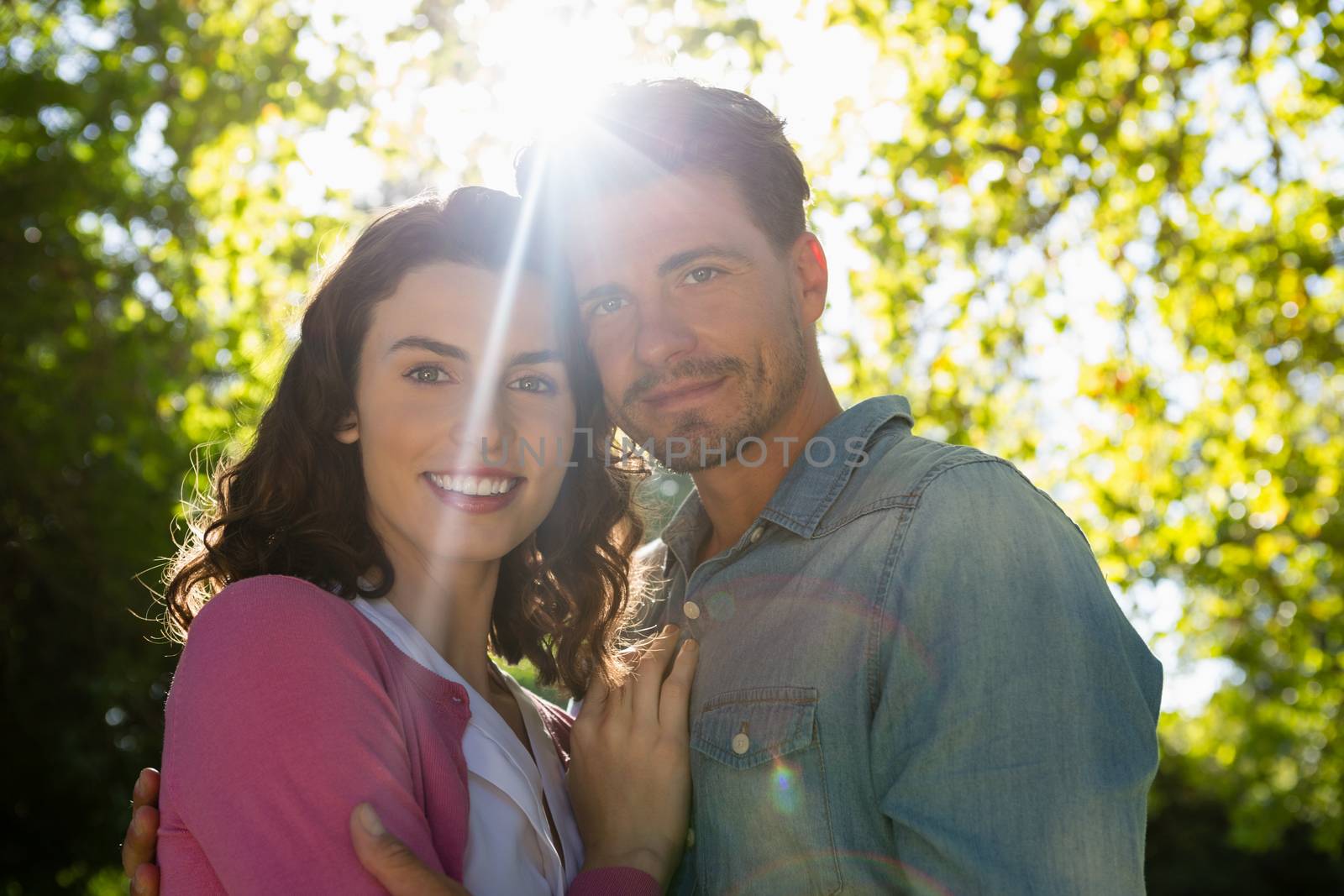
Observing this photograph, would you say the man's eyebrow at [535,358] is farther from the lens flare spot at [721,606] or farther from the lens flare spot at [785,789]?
the lens flare spot at [785,789]

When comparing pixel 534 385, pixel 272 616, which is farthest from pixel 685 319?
pixel 272 616

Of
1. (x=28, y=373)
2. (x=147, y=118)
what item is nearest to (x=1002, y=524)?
(x=28, y=373)

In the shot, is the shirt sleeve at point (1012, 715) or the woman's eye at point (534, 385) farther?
the woman's eye at point (534, 385)

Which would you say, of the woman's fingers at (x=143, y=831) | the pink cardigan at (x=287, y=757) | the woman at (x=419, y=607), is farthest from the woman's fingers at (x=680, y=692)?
the woman's fingers at (x=143, y=831)

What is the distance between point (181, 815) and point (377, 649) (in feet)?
1.51

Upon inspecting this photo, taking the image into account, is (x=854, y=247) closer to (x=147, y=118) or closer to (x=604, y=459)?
(x=604, y=459)

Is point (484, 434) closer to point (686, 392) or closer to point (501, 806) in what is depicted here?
point (686, 392)

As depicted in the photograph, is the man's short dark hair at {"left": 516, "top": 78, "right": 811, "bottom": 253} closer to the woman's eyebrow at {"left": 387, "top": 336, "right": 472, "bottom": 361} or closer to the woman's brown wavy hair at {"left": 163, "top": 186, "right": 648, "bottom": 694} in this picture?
the woman's brown wavy hair at {"left": 163, "top": 186, "right": 648, "bottom": 694}

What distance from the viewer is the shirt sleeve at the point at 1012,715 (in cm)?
190

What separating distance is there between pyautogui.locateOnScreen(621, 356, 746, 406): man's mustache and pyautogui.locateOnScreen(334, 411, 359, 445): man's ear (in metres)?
0.69

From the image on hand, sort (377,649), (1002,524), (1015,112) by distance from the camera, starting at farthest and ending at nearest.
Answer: (1015,112), (377,649), (1002,524)

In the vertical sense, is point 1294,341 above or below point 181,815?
above

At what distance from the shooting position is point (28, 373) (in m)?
7.54

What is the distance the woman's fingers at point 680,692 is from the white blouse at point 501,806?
1.06 feet
